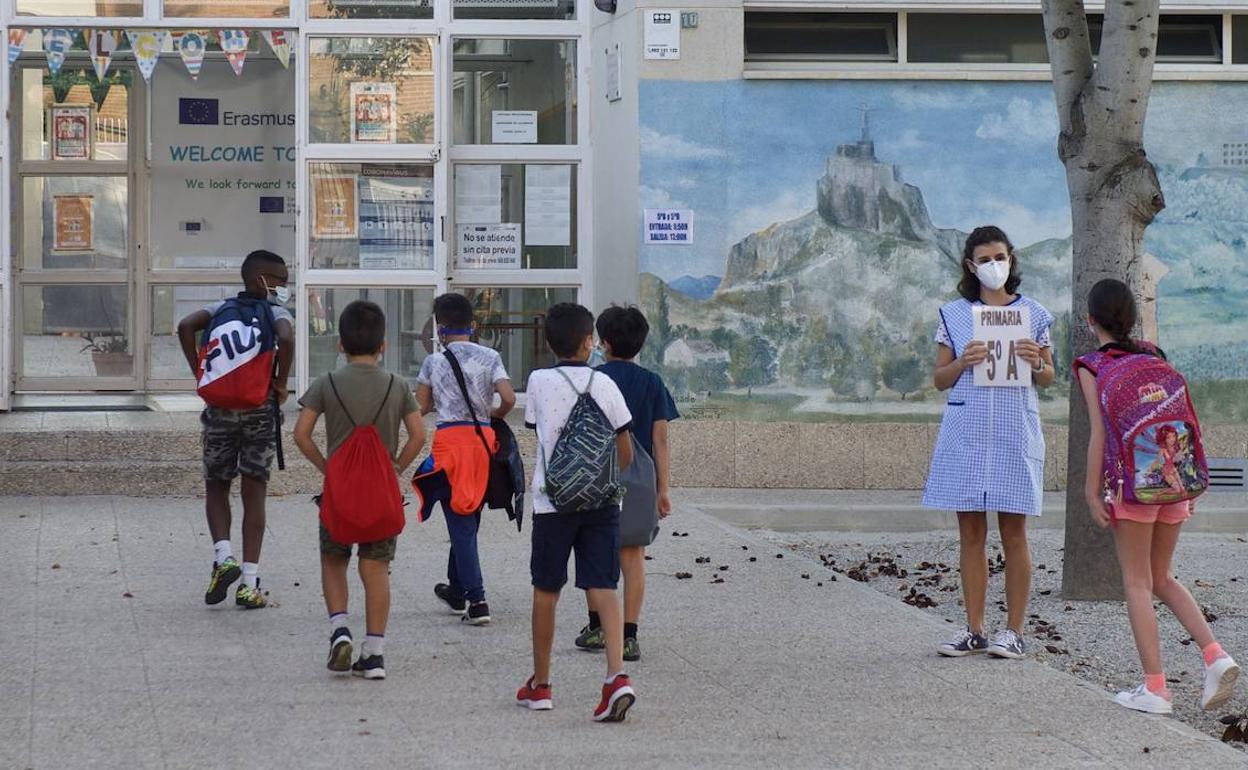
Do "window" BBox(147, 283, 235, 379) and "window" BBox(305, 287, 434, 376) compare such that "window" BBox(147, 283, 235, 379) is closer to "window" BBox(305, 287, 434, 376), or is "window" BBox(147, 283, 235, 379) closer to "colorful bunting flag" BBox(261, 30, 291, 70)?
"window" BBox(305, 287, 434, 376)

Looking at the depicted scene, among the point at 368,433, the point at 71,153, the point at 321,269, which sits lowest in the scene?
the point at 368,433

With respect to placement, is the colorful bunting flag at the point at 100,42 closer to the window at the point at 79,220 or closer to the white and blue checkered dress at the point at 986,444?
the window at the point at 79,220

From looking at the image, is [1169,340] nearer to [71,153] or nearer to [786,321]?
[786,321]

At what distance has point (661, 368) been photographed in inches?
522

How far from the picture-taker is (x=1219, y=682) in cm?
656

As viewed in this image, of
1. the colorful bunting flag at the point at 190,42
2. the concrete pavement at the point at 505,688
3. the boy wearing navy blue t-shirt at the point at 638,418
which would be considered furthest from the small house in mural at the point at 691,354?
the boy wearing navy blue t-shirt at the point at 638,418

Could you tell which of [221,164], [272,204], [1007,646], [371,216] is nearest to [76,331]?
[221,164]

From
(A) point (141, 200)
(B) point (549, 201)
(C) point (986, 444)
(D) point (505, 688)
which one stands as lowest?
(D) point (505, 688)

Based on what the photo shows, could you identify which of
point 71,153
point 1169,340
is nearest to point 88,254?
point 71,153

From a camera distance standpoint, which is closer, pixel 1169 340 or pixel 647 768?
pixel 647 768

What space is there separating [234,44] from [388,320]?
2.44m

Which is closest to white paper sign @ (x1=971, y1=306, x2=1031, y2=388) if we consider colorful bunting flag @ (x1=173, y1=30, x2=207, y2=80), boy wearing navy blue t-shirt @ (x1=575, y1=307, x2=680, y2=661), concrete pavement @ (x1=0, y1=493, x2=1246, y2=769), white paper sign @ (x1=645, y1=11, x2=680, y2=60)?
concrete pavement @ (x1=0, y1=493, x2=1246, y2=769)

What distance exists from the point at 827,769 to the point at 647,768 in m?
0.57

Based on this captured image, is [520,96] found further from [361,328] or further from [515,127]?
[361,328]
